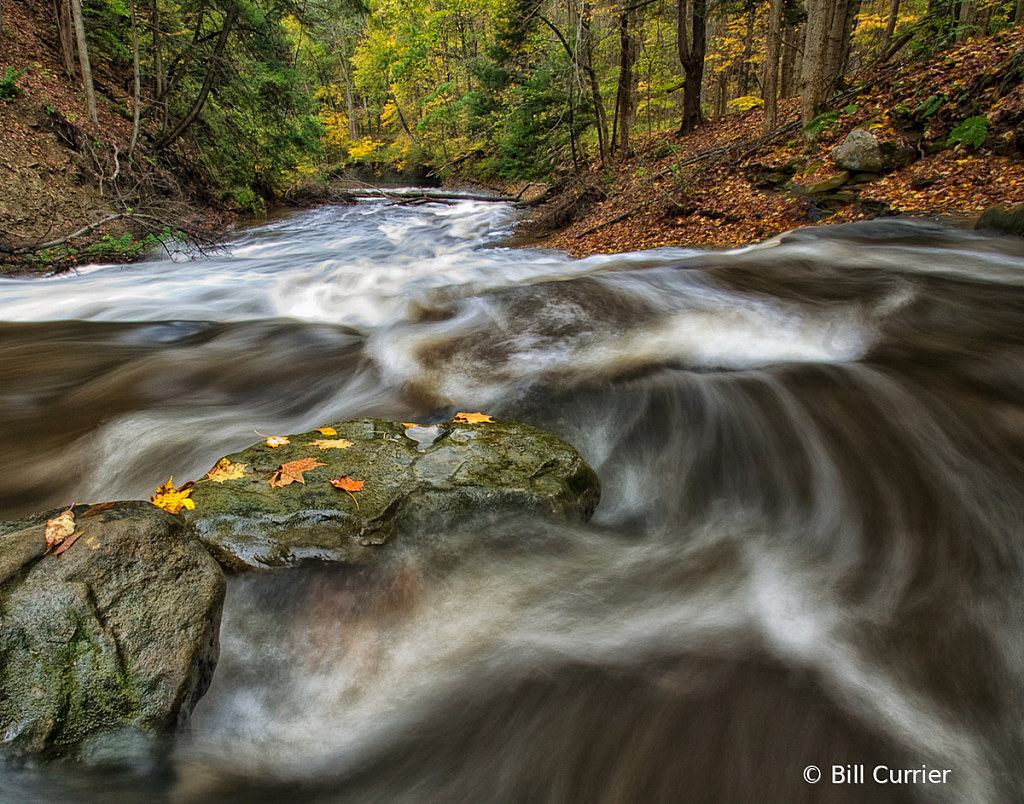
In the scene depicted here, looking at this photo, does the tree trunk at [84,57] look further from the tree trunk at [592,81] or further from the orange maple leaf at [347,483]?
the orange maple leaf at [347,483]

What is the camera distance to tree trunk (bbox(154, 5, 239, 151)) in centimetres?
1173

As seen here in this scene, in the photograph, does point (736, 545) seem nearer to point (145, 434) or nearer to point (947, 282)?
point (145, 434)

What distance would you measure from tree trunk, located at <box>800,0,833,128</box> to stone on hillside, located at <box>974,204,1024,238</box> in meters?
→ 4.63

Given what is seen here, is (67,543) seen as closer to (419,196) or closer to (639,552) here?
(639,552)

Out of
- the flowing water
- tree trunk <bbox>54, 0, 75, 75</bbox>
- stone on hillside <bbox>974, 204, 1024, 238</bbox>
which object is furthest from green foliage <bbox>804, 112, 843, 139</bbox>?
tree trunk <bbox>54, 0, 75, 75</bbox>

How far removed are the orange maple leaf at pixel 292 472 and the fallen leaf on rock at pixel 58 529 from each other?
30.5 inches

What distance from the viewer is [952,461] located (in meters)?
A: 3.06

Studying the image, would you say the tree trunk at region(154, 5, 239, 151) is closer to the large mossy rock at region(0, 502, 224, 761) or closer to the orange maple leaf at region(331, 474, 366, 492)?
the orange maple leaf at region(331, 474, 366, 492)

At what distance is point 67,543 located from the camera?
71.4 inches

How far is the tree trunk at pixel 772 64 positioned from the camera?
448 inches

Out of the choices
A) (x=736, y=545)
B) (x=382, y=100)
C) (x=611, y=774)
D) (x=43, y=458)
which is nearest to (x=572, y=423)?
(x=736, y=545)

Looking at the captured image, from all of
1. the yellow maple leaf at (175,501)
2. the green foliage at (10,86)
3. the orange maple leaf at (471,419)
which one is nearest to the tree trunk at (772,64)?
the orange maple leaf at (471,419)

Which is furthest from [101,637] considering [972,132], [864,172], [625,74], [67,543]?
[625,74]

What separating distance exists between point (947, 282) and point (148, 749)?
6853 mm
